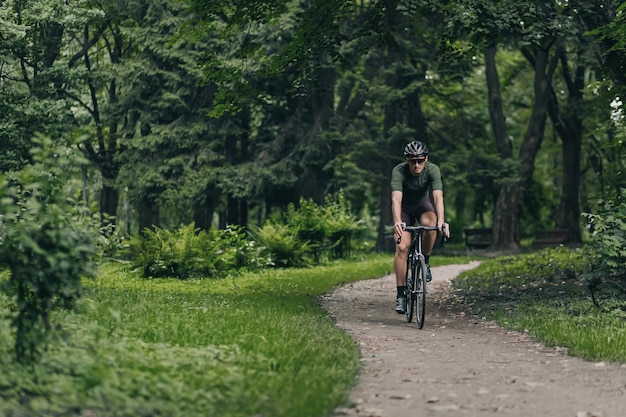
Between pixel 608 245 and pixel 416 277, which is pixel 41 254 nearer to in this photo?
pixel 416 277

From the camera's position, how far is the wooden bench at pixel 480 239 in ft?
120

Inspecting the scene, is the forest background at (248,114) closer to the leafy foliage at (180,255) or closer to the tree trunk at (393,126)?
the tree trunk at (393,126)

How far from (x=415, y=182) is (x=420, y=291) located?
4.48 feet

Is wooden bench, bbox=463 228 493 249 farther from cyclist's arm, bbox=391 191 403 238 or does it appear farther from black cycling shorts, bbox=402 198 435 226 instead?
cyclist's arm, bbox=391 191 403 238

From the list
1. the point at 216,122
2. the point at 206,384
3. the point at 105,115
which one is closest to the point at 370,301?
the point at 206,384

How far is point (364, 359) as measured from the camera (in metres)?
8.43

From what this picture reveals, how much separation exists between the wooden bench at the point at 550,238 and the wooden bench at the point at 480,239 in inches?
76.3

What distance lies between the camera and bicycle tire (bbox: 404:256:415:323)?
1128 centimetres

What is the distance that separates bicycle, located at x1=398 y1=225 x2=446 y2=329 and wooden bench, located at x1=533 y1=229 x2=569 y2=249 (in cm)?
2533

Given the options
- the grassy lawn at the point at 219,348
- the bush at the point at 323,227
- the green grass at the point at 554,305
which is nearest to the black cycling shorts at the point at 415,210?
the grassy lawn at the point at 219,348

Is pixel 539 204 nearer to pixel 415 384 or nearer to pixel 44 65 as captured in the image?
pixel 44 65

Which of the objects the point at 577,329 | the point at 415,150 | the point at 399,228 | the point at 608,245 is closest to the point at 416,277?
the point at 399,228

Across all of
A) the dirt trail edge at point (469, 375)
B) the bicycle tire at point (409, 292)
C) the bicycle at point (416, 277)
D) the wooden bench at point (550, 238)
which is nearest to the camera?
the dirt trail edge at point (469, 375)

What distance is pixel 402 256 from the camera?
11.2 metres
